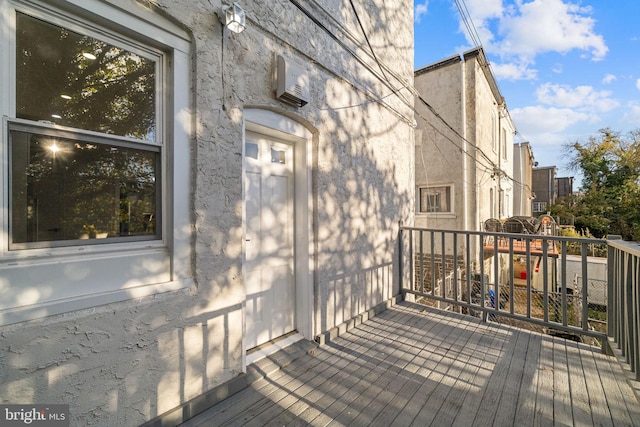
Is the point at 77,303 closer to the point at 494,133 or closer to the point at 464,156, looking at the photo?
the point at 464,156

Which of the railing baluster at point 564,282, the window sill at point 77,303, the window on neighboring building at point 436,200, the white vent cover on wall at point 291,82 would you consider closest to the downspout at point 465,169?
the window on neighboring building at point 436,200

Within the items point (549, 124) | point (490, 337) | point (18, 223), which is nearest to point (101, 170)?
point (18, 223)

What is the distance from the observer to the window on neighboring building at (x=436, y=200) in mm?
8859

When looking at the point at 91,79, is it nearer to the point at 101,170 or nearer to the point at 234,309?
the point at 101,170

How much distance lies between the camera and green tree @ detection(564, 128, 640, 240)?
555 inches

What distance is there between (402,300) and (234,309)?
2.94 metres

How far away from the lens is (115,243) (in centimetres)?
157

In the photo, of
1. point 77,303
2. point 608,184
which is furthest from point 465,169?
point 608,184

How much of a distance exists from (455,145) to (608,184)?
13.8 meters

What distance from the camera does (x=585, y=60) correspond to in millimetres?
9758

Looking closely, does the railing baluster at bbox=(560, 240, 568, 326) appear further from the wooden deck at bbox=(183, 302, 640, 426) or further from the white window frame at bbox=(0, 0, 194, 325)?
the white window frame at bbox=(0, 0, 194, 325)

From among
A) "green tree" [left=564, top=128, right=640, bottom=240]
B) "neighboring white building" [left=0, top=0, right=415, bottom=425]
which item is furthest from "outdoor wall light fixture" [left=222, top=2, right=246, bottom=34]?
"green tree" [left=564, top=128, right=640, bottom=240]

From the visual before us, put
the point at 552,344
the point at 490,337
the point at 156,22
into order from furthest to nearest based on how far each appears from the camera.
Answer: the point at 490,337 → the point at 552,344 → the point at 156,22

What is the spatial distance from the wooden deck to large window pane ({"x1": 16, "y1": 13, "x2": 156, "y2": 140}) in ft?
6.16
